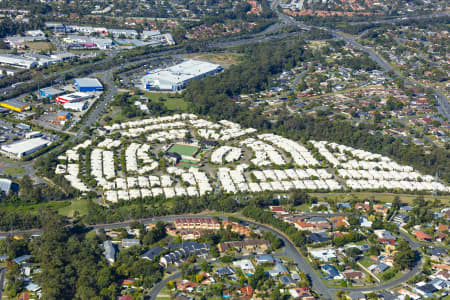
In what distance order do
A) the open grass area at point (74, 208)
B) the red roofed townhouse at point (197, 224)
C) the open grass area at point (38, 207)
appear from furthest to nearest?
1. the open grass area at point (38, 207)
2. the open grass area at point (74, 208)
3. the red roofed townhouse at point (197, 224)

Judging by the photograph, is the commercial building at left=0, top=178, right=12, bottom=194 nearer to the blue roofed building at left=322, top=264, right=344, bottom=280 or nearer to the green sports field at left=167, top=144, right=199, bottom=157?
the green sports field at left=167, top=144, right=199, bottom=157

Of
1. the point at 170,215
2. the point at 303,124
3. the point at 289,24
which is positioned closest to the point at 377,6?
the point at 289,24

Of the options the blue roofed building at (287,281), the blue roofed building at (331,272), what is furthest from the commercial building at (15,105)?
the blue roofed building at (331,272)

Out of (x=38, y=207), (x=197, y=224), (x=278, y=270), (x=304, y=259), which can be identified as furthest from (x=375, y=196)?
(x=38, y=207)

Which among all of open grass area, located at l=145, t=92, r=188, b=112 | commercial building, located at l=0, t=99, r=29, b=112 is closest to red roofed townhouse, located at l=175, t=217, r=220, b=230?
open grass area, located at l=145, t=92, r=188, b=112

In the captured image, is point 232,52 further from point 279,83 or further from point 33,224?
point 33,224

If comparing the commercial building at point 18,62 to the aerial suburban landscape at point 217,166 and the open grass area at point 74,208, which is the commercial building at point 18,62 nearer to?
the aerial suburban landscape at point 217,166
